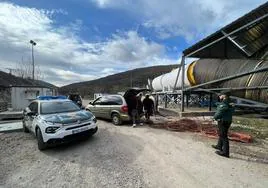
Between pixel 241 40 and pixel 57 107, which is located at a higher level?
pixel 241 40

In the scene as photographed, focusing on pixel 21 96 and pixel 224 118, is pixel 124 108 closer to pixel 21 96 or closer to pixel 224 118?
pixel 224 118

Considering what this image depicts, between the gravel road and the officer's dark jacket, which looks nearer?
the gravel road

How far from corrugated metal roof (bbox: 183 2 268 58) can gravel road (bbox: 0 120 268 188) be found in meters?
7.19

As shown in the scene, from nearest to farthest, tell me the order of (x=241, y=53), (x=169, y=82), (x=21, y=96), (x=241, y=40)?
(x=241, y=40) < (x=241, y=53) < (x=21, y=96) < (x=169, y=82)

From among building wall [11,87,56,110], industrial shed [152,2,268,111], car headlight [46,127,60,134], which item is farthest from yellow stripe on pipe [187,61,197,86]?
building wall [11,87,56,110]

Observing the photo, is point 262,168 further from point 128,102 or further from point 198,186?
point 128,102

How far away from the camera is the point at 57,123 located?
604 cm

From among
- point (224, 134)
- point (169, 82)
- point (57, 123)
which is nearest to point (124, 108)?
point (57, 123)

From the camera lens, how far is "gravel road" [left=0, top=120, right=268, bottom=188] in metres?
4.02

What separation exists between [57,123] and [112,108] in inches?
181

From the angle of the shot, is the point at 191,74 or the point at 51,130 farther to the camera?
the point at 191,74

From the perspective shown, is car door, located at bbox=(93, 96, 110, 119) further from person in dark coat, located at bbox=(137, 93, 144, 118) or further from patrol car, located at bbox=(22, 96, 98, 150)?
patrol car, located at bbox=(22, 96, 98, 150)

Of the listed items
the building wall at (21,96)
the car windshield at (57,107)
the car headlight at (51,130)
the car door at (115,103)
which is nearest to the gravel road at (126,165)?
the car headlight at (51,130)

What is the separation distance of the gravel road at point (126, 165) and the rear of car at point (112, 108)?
2.86m
